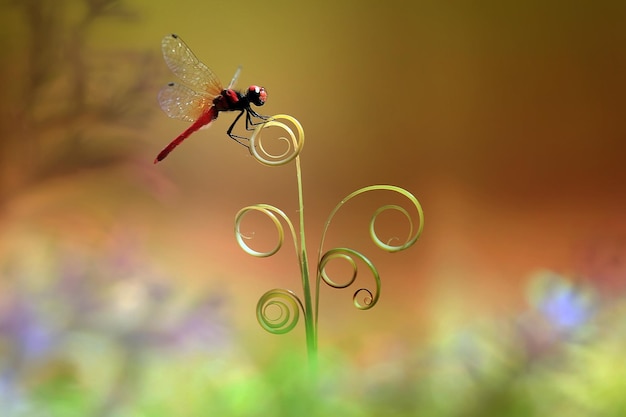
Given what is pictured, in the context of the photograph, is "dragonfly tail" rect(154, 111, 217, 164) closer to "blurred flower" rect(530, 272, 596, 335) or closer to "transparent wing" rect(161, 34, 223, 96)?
"transparent wing" rect(161, 34, 223, 96)

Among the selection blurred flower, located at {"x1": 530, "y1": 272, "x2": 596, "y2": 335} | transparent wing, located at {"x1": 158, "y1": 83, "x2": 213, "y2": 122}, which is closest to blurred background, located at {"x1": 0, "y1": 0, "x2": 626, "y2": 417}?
blurred flower, located at {"x1": 530, "y1": 272, "x2": 596, "y2": 335}

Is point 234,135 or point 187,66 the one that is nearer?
point 187,66

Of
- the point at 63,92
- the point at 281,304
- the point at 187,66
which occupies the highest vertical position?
the point at 187,66

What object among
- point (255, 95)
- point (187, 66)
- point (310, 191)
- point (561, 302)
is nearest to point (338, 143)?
point (310, 191)

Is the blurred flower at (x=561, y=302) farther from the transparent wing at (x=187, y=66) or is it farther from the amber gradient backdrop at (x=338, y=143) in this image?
the transparent wing at (x=187, y=66)

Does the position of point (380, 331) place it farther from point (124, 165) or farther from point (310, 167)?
point (124, 165)

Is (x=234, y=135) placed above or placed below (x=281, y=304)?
above

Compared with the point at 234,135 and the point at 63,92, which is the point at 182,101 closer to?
the point at 234,135
